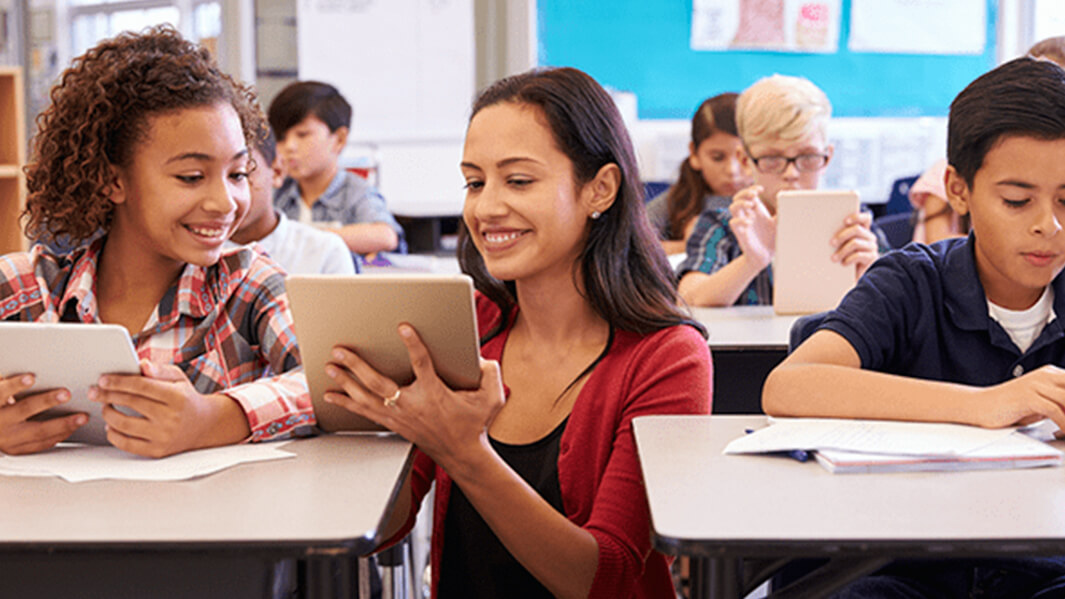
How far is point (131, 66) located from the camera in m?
1.36

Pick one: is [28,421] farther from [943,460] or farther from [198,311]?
A: [943,460]

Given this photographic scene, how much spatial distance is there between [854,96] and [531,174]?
4335 millimetres

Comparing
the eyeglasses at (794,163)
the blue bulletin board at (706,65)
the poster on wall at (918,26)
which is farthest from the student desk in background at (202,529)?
the poster on wall at (918,26)

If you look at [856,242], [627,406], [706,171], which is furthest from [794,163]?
[627,406]

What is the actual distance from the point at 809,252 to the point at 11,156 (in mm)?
3270

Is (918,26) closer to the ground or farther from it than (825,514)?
farther from it

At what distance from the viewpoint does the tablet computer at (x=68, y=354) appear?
1082 mm

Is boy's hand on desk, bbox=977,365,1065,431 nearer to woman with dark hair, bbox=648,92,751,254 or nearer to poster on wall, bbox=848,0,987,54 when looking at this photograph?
woman with dark hair, bbox=648,92,751,254

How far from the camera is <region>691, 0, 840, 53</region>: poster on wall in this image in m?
5.25

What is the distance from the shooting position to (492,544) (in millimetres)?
1405

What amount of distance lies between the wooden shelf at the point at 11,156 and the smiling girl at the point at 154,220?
117 inches

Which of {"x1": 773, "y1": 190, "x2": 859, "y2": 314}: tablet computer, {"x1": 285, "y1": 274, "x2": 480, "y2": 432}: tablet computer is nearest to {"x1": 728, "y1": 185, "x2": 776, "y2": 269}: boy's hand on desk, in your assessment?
{"x1": 773, "y1": 190, "x2": 859, "y2": 314}: tablet computer

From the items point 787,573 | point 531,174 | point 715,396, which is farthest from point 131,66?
point 715,396

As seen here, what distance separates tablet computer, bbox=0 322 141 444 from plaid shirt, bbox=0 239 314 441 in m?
0.21
